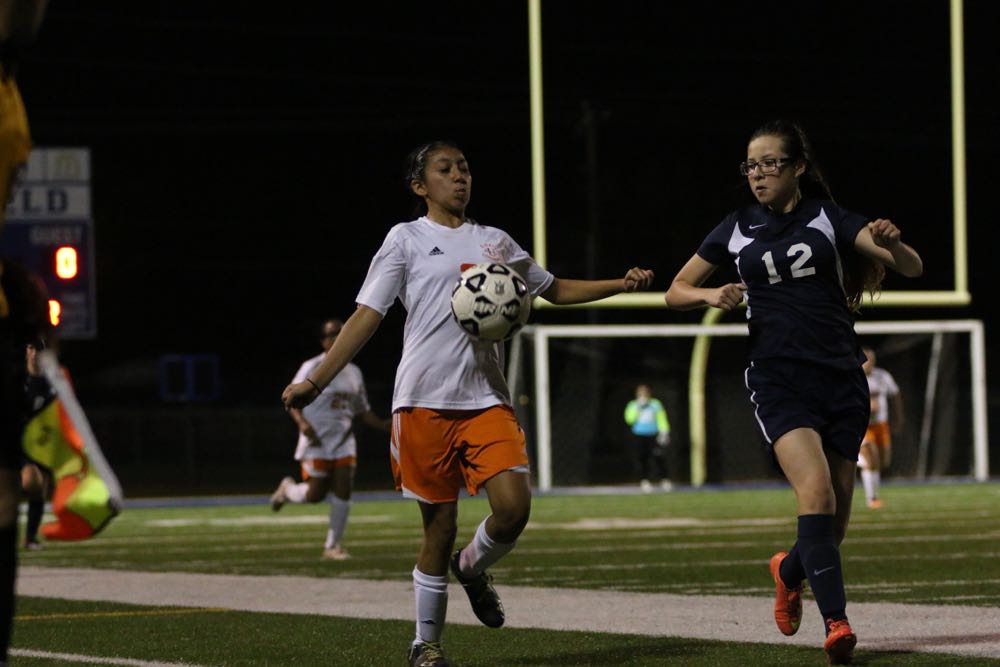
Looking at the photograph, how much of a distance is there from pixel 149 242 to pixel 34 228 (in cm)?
4619

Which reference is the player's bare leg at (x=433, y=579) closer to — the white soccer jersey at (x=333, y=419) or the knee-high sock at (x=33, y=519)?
the white soccer jersey at (x=333, y=419)

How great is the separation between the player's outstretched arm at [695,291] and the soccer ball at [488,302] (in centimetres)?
62

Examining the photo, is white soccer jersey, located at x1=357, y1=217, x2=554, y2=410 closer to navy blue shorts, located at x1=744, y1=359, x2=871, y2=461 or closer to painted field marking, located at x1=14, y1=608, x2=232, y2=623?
navy blue shorts, located at x1=744, y1=359, x2=871, y2=461

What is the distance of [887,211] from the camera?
101 feet

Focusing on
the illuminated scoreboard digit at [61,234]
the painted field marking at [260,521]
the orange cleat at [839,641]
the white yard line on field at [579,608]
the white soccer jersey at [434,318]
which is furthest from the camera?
the illuminated scoreboard digit at [61,234]

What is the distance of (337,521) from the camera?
15.2 metres

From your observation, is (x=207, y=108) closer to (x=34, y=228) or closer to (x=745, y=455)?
(x=745, y=455)

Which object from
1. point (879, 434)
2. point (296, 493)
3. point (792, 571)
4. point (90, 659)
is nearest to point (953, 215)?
point (879, 434)

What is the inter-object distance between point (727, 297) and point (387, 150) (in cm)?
5614

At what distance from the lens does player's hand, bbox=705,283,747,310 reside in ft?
24.1

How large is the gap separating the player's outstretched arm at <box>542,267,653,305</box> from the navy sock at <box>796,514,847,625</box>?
112 cm

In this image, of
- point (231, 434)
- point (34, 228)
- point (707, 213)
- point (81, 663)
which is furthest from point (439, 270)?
point (231, 434)

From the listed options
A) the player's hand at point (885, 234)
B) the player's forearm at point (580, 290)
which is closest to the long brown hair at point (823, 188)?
the player's hand at point (885, 234)

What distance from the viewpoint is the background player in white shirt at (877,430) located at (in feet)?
73.4
